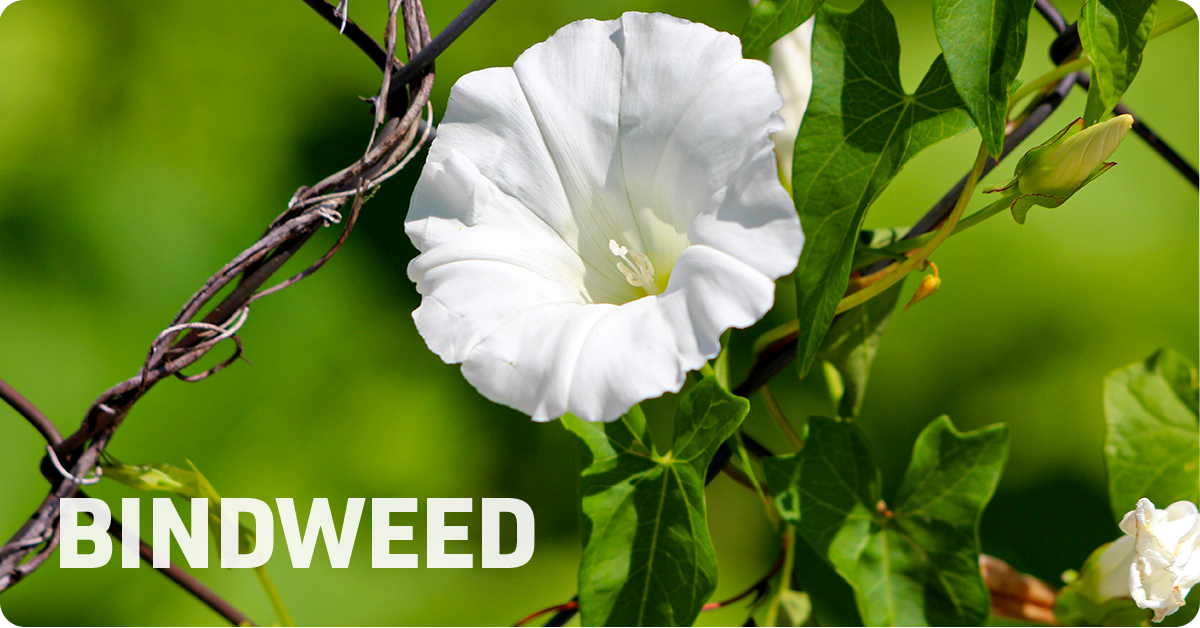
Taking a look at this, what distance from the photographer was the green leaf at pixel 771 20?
45 centimetres

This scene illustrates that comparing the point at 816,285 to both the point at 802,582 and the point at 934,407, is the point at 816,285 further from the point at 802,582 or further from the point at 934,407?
the point at 934,407

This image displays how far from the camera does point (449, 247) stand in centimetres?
45

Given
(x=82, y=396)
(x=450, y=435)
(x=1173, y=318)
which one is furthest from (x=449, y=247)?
(x=1173, y=318)

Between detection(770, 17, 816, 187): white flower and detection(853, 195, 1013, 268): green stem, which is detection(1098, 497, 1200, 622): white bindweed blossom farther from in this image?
detection(770, 17, 816, 187): white flower

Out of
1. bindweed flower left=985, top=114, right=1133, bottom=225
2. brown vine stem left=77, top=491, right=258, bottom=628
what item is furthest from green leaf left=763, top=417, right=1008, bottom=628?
brown vine stem left=77, top=491, right=258, bottom=628

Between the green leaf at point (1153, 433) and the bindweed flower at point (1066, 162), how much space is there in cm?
29

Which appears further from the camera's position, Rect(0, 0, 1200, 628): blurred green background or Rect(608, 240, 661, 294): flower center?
Rect(0, 0, 1200, 628): blurred green background

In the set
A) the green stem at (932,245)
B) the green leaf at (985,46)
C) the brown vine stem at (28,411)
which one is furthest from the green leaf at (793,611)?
the brown vine stem at (28,411)

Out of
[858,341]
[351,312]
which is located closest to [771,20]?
[858,341]

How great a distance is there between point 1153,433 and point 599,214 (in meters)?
0.52

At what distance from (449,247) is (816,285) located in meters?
0.23

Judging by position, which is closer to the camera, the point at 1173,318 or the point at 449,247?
the point at 449,247

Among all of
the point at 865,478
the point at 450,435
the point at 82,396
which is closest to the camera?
the point at 865,478

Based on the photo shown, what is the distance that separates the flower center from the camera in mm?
516
